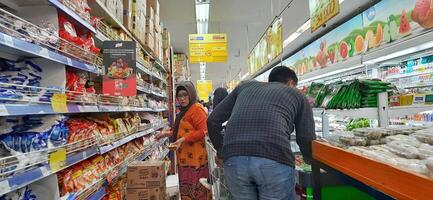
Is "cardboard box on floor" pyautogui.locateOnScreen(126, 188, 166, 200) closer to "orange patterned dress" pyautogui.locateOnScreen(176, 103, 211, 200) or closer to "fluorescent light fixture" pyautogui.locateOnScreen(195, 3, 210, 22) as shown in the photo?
"orange patterned dress" pyautogui.locateOnScreen(176, 103, 211, 200)

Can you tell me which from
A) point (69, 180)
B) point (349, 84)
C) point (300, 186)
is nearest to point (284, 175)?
point (300, 186)

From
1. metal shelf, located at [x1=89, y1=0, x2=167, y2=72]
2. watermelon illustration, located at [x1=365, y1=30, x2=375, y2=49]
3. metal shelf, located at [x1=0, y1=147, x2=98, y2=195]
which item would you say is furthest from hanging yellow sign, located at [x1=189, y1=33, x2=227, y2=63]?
metal shelf, located at [x1=0, y1=147, x2=98, y2=195]

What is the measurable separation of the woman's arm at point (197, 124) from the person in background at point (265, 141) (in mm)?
1381

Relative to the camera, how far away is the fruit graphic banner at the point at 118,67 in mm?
2811

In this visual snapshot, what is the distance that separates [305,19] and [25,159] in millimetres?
8384

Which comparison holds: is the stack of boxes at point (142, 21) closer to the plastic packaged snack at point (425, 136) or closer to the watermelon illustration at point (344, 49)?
the plastic packaged snack at point (425, 136)

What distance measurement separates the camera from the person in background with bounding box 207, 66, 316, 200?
2.13 m

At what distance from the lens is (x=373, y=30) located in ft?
21.2

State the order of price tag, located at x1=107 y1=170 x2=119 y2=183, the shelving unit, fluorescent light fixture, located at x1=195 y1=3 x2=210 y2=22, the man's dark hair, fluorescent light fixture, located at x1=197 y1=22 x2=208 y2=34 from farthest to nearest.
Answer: fluorescent light fixture, located at x1=197 y1=22 x2=208 y2=34 < fluorescent light fixture, located at x1=195 y1=3 x2=210 y2=22 < price tag, located at x1=107 y1=170 x2=119 y2=183 < the man's dark hair < the shelving unit

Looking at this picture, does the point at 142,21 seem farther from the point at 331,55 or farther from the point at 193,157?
the point at 331,55

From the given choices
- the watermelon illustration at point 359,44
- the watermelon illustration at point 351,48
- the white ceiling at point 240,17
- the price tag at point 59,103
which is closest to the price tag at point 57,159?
the price tag at point 59,103

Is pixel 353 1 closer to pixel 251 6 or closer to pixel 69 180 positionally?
pixel 251 6

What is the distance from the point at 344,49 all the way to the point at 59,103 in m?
6.92

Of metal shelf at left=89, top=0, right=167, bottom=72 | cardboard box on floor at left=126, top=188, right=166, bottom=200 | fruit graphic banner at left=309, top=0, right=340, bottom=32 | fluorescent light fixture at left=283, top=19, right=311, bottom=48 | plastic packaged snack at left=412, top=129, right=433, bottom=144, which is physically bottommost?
cardboard box on floor at left=126, top=188, right=166, bottom=200
